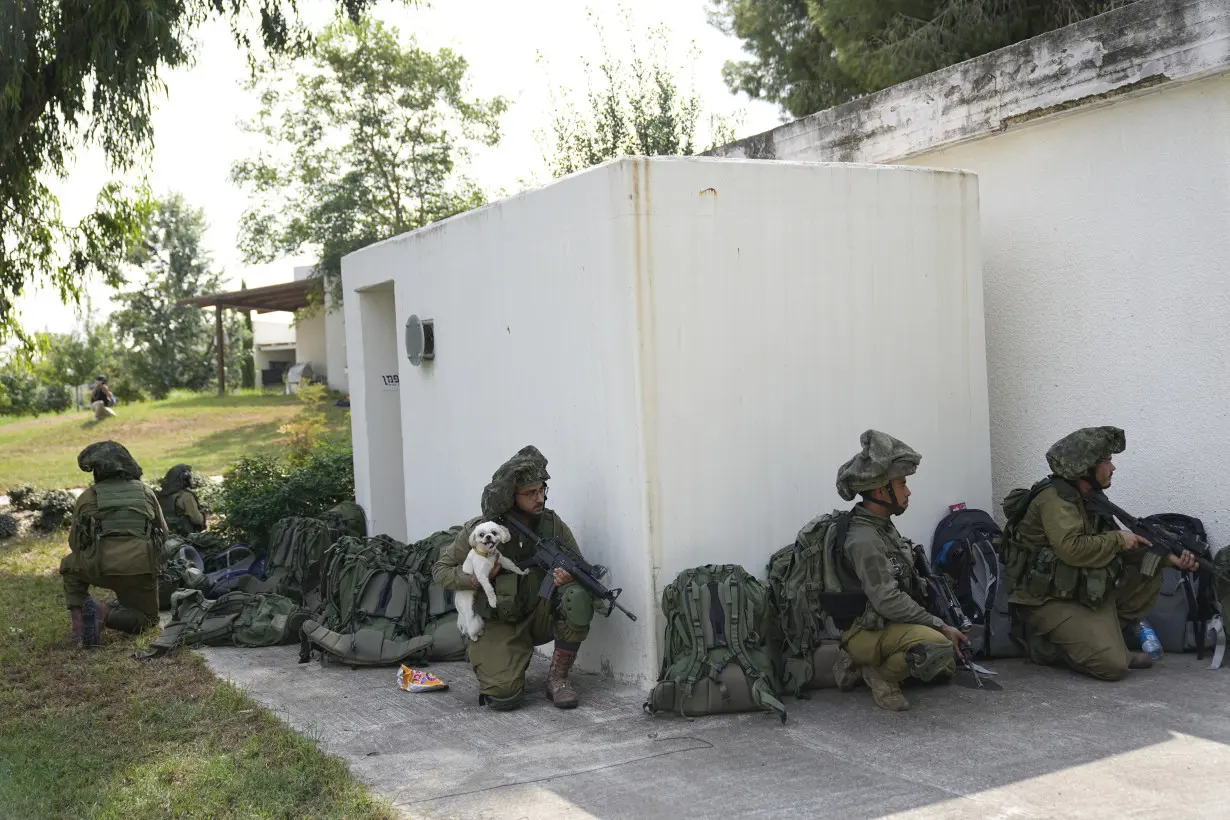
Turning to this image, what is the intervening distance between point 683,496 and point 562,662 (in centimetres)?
105

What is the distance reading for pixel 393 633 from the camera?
688 centimetres

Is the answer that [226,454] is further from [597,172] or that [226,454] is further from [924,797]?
[924,797]

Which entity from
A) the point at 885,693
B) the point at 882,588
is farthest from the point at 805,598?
the point at 885,693

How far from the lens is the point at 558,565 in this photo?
5711 mm

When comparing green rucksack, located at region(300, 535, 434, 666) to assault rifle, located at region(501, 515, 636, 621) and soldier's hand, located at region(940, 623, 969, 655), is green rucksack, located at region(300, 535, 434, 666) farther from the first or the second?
soldier's hand, located at region(940, 623, 969, 655)

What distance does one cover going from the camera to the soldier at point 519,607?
5695 millimetres

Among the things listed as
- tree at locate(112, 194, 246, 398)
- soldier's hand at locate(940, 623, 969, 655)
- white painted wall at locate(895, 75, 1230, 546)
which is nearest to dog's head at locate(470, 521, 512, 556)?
soldier's hand at locate(940, 623, 969, 655)

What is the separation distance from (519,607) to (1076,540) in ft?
9.20

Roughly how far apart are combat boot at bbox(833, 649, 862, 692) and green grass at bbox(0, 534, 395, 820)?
2340 millimetres

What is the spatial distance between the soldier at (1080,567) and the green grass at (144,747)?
3.45 meters

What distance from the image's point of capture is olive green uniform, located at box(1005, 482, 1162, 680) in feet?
18.3

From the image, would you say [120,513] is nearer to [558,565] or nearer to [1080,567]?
[558,565]

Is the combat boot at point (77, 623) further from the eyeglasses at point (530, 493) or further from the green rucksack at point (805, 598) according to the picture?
the green rucksack at point (805, 598)

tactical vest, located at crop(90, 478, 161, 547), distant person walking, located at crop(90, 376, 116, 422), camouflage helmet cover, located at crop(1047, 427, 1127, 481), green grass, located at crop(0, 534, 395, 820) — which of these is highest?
distant person walking, located at crop(90, 376, 116, 422)
